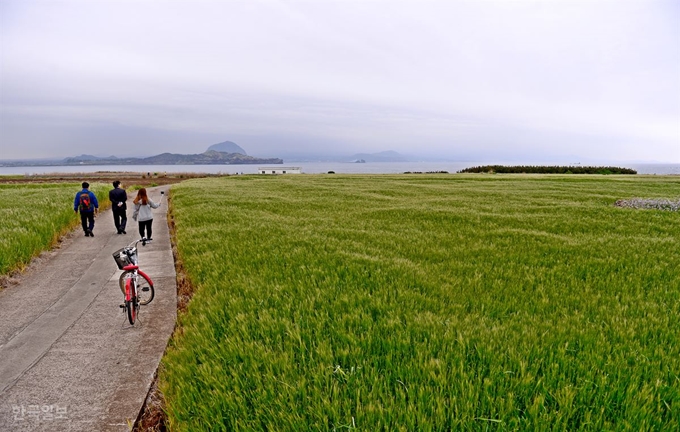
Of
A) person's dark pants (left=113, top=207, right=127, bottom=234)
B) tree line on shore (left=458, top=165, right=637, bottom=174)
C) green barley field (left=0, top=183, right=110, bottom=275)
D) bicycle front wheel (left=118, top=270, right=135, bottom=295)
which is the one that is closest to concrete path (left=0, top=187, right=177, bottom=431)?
green barley field (left=0, top=183, right=110, bottom=275)

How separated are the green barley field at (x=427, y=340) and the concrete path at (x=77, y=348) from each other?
689 mm

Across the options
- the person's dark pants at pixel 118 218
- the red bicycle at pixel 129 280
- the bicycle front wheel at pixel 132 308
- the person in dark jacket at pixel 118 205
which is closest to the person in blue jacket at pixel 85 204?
the person in dark jacket at pixel 118 205

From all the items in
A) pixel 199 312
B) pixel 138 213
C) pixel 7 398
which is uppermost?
pixel 138 213

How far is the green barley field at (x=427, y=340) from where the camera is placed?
3076 millimetres

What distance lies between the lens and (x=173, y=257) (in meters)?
11.2

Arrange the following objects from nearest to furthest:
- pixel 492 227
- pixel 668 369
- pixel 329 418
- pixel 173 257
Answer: pixel 329 418 → pixel 668 369 → pixel 173 257 → pixel 492 227

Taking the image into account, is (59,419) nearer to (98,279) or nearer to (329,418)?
(329,418)

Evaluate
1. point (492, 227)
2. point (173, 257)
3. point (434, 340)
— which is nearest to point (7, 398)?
point (434, 340)

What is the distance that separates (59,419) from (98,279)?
6.14 m

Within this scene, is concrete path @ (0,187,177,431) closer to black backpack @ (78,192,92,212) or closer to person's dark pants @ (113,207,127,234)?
black backpack @ (78,192,92,212)

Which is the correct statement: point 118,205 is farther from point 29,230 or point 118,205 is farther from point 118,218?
point 29,230

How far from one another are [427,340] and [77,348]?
5.57 metres

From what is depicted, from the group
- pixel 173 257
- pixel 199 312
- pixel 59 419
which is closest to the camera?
pixel 59 419

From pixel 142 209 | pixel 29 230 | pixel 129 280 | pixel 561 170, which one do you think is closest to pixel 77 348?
pixel 129 280
